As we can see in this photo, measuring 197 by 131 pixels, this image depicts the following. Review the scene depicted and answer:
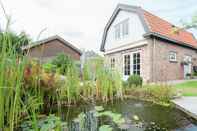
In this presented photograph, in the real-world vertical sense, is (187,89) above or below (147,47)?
below

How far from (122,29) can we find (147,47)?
3.37 meters

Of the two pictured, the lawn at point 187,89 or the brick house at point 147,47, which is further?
the brick house at point 147,47

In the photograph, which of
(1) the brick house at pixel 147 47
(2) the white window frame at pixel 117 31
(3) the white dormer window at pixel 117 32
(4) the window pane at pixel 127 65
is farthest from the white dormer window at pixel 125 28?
(4) the window pane at pixel 127 65

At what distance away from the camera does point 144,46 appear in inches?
465

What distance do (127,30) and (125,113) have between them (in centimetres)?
1078

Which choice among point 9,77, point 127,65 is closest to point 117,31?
point 127,65

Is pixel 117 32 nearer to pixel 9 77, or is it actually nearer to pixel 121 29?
pixel 121 29

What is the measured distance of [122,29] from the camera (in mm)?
14281

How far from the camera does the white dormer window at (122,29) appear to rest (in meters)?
13.8

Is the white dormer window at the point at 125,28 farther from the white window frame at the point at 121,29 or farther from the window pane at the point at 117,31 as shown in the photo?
the window pane at the point at 117,31

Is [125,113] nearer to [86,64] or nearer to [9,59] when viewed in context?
[86,64]

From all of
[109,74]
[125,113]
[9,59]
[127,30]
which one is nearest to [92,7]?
[127,30]

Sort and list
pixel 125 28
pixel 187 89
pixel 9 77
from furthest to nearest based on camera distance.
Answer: pixel 125 28 < pixel 187 89 < pixel 9 77

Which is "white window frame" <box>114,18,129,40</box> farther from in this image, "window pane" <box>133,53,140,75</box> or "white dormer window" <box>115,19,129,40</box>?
"window pane" <box>133,53,140,75</box>
